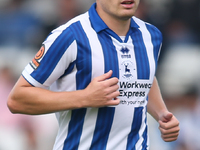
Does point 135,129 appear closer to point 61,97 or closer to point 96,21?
point 61,97

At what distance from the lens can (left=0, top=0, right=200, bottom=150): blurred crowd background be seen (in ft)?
16.5

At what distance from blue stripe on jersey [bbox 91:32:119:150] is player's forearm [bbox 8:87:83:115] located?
225 millimetres

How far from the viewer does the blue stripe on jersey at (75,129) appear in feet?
7.63

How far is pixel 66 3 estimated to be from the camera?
577 cm

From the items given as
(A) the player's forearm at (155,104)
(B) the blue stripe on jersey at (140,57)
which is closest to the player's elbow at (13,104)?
(B) the blue stripe on jersey at (140,57)

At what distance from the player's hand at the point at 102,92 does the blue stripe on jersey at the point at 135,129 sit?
0.34 metres

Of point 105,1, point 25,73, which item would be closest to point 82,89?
point 25,73

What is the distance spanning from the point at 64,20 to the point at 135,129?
3.53m

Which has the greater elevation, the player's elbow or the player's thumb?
the player's elbow

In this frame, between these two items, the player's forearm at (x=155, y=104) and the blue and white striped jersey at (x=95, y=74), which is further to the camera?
the player's forearm at (x=155, y=104)

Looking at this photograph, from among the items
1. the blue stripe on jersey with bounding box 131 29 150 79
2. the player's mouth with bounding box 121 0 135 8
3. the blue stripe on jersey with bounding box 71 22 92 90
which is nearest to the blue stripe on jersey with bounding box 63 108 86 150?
the blue stripe on jersey with bounding box 71 22 92 90

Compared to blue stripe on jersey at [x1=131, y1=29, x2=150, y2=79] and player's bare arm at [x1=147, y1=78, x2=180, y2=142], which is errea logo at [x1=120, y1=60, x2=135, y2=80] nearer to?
blue stripe on jersey at [x1=131, y1=29, x2=150, y2=79]

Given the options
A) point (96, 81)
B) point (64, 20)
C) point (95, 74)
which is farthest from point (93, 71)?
point (64, 20)

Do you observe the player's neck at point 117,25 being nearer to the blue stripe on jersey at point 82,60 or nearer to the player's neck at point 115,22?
the player's neck at point 115,22
